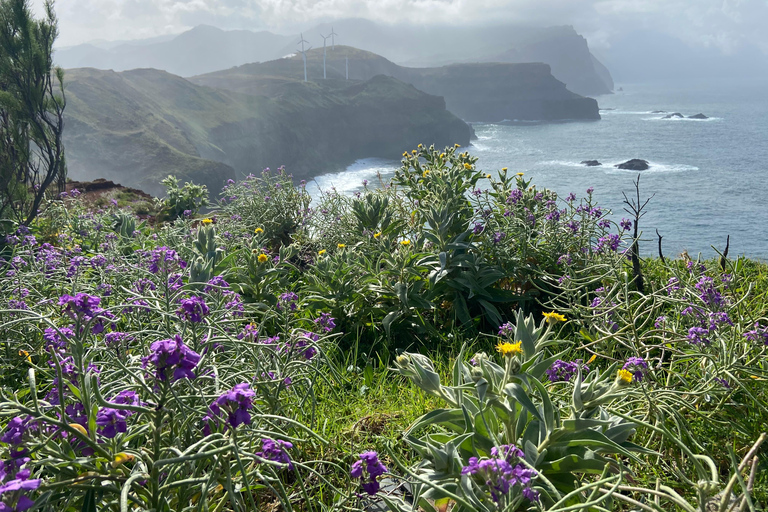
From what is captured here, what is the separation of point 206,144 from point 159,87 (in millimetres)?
12295

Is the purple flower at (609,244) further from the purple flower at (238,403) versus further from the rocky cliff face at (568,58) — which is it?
the rocky cliff face at (568,58)

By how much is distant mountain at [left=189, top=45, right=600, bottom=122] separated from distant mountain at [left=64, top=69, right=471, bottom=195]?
67.3 ft

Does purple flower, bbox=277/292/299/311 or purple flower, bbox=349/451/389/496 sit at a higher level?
purple flower, bbox=277/292/299/311

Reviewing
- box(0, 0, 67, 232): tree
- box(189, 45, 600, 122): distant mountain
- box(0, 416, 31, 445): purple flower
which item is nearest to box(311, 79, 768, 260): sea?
box(0, 416, 31, 445): purple flower

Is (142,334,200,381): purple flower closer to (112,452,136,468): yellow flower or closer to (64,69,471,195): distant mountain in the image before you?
(112,452,136,468): yellow flower

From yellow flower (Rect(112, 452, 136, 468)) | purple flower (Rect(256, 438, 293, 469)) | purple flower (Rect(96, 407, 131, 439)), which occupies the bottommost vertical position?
purple flower (Rect(256, 438, 293, 469))

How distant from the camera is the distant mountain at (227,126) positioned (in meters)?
39.7

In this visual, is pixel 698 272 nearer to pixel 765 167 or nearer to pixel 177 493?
pixel 177 493

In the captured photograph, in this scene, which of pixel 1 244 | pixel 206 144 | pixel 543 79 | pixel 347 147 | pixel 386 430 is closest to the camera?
pixel 386 430

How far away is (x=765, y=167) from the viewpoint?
122ft

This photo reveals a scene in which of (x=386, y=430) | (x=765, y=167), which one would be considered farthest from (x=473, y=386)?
(x=765, y=167)

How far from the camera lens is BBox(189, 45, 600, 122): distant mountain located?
8375 centimetres

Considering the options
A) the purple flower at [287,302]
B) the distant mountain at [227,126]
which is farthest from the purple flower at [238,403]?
the distant mountain at [227,126]

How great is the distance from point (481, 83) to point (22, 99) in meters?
95.5
